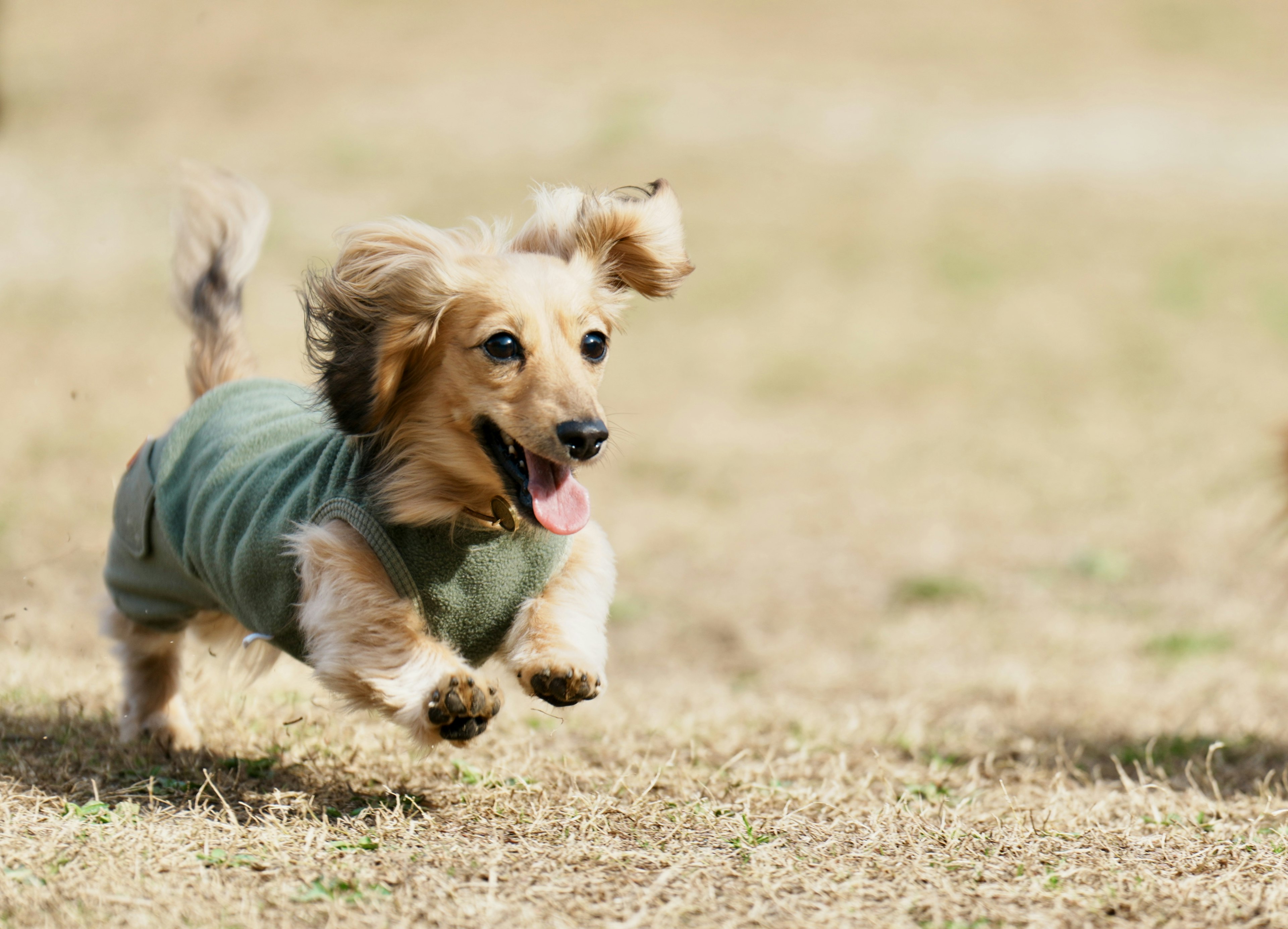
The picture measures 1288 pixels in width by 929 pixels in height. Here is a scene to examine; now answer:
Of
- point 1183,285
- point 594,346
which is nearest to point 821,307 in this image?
point 1183,285

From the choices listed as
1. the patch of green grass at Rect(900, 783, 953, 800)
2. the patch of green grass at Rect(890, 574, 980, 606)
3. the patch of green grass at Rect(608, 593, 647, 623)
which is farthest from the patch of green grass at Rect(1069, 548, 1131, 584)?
the patch of green grass at Rect(900, 783, 953, 800)

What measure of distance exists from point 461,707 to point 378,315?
0.92m

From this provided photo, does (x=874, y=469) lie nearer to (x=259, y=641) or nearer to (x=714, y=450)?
(x=714, y=450)

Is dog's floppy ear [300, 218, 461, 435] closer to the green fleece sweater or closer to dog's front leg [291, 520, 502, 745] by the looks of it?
the green fleece sweater

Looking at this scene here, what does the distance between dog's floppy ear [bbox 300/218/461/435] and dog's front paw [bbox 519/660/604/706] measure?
698 mm

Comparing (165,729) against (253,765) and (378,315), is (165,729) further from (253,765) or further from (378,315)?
(378,315)

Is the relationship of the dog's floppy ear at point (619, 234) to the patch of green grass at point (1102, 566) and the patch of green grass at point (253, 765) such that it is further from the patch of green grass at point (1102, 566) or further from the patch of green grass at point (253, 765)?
the patch of green grass at point (1102, 566)

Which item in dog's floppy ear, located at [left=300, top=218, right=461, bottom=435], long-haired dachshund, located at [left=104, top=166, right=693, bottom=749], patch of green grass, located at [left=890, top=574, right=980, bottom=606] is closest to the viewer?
long-haired dachshund, located at [left=104, top=166, right=693, bottom=749]

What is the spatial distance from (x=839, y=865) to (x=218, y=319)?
2.59 m

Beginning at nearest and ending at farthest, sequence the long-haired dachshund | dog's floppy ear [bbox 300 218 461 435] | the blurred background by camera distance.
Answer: the long-haired dachshund, dog's floppy ear [bbox 300 218 461 435], the blurred background

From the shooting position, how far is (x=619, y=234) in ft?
10.3

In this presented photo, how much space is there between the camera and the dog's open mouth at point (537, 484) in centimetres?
275

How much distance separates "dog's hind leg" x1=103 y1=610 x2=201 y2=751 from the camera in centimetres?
371

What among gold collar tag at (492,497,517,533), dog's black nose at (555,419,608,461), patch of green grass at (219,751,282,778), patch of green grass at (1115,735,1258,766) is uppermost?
dog's black nose at (555,419,608,461)
